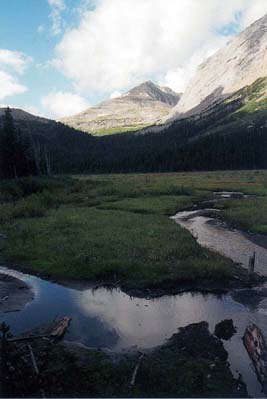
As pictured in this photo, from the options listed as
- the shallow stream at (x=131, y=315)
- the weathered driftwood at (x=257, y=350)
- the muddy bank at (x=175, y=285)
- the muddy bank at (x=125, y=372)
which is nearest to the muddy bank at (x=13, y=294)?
the shallow stream at (x=131, y=315)

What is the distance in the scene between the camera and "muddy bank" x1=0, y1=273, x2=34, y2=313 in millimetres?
20219

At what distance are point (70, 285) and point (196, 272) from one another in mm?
8216

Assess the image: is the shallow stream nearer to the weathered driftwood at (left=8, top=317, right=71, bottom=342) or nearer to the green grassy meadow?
the weathered driftwood at (left=8, top=317, right=71, bottom=342)

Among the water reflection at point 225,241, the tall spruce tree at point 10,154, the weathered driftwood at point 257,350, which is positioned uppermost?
the tall spruce tree at point 10,154

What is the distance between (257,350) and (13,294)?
14.1 m

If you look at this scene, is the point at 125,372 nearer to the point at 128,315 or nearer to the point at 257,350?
the point at 257,350

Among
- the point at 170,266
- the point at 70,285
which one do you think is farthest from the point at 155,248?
the point at 70,285

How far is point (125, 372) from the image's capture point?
13.5 m

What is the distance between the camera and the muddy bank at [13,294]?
20.2m

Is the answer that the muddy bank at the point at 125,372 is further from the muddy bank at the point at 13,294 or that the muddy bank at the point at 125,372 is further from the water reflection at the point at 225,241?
the water reflection at the point at 225,241

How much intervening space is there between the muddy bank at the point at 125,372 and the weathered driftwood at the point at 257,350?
2.91 feet

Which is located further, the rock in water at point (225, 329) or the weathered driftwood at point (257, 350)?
the rock in water at point (225, 329)

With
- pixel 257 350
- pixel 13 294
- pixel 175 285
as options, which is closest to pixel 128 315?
pixel 175 285

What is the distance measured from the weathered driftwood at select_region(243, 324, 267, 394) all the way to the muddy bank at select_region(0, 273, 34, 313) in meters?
11.9
